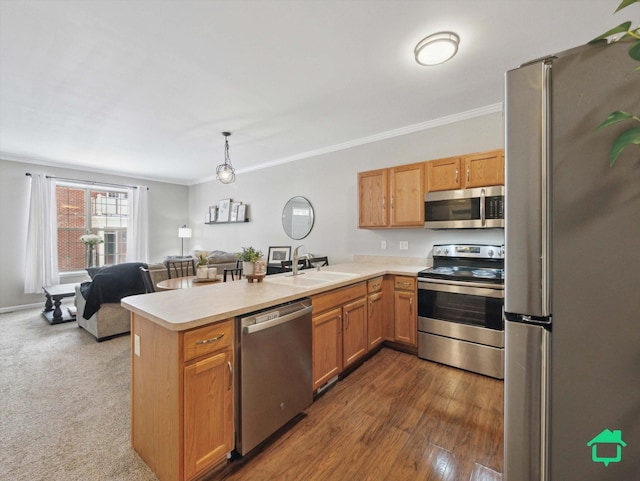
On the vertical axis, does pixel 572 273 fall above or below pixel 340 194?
below

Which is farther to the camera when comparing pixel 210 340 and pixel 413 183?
pixel 413 183

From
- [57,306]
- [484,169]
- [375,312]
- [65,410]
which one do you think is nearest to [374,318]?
[375,312]

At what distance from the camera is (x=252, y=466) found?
1.59 meters

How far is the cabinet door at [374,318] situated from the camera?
2.87m

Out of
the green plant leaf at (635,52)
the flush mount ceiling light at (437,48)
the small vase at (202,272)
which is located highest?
the flush mount ceiling light at (437,48)

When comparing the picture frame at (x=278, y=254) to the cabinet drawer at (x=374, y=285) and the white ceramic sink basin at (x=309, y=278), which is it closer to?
the white ceramic sink basin at (x=309, y=278)

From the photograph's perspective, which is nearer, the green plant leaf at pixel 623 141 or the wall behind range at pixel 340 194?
the green plant leaf at pixel 623 141

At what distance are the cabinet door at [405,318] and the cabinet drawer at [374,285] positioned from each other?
0.23m

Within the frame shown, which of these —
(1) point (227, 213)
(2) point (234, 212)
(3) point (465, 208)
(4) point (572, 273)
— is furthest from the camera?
(1) point (227, 213)

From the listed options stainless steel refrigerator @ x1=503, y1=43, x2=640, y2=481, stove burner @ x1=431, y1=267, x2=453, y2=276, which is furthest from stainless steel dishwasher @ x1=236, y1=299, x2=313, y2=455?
stove burner @ x1=431, y1=267, x2=453, y2=276

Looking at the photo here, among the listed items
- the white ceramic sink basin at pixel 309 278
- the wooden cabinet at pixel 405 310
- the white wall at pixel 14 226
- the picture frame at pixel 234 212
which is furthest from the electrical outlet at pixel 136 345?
the white wall at pixel 14 226

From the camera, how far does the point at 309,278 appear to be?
2.71 metres

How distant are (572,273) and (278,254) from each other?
445cm

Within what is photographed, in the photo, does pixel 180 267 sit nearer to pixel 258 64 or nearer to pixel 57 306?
pixel 57 306
